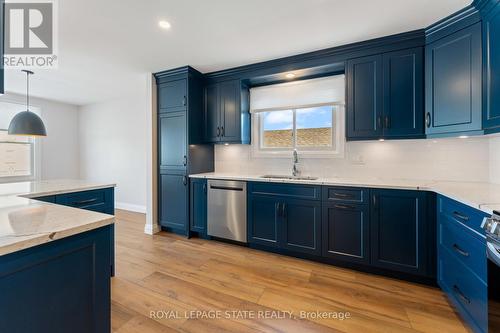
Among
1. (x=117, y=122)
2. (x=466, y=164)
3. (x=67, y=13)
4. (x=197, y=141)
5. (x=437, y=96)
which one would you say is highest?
(x=67, y=13)

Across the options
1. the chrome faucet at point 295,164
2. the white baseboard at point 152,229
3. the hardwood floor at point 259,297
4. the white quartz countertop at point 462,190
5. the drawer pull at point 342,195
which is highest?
→ the chrome faucet at point 295,164

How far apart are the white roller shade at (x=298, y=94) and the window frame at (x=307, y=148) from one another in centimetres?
6

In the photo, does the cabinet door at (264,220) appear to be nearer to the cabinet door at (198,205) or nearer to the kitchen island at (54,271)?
the cabinet door at (198,205)

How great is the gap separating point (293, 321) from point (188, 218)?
84.4 inches

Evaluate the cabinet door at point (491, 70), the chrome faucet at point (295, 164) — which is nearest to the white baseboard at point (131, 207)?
the chrome faucet at point (295, 164)

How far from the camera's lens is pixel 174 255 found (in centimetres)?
278

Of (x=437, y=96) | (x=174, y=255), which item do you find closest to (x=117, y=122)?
(x=174, y=255)

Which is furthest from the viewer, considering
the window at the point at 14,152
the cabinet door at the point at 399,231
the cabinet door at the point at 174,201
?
the window at the point at 14,152

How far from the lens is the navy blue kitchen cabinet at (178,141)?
3344 millimetres

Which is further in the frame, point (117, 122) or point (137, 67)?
point (117, 122)

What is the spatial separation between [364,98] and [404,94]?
387 millimetres

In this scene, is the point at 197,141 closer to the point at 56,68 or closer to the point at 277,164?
the point at 277,164

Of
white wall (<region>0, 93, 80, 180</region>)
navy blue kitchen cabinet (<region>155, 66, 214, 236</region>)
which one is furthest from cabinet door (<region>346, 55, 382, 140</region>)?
white wall (<region>0, 93, 80, 180</region>)

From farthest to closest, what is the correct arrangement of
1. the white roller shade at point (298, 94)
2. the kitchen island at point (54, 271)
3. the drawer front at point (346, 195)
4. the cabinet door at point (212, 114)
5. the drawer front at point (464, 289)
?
the cabinet door at point (212, 114) < the white roller shade at point (298, 94) < the drawer front at point (346, 195) < the drawer front at point (464, 289) < the kitchen island at point (54, 271)
